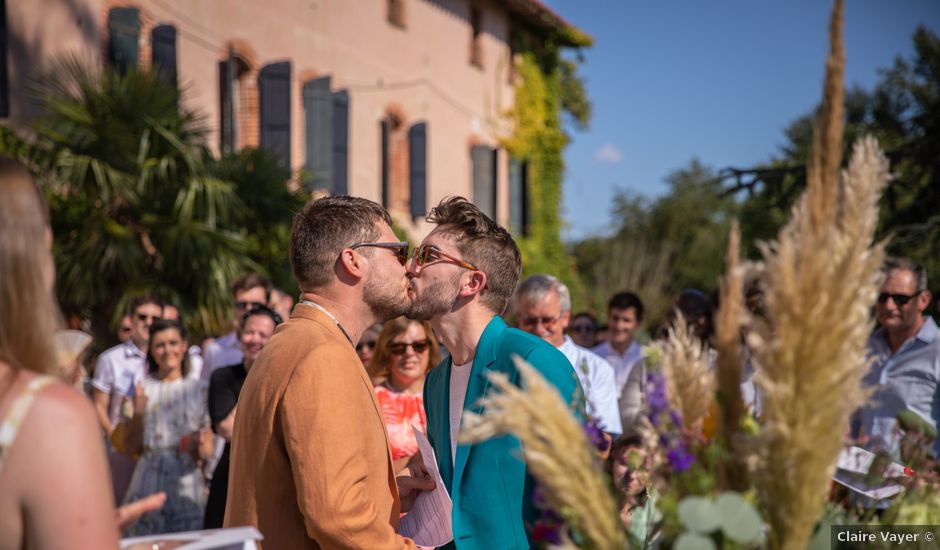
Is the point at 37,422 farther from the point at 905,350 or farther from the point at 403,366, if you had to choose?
the point at 905,350

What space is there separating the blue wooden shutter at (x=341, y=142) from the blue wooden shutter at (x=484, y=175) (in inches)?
264

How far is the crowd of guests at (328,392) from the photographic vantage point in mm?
1702

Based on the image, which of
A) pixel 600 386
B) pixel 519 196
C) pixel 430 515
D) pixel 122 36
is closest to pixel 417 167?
pixel 519 196

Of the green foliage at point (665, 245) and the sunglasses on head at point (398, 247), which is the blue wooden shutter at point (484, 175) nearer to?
the green foliage at point (665, 245)

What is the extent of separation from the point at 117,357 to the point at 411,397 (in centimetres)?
321

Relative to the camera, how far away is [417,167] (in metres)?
23.7

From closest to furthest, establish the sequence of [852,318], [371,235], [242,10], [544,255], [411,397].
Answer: [852,318]
[371,235]
[411,397]
[242,10]
[544,255]

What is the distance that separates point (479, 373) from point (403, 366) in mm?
2633

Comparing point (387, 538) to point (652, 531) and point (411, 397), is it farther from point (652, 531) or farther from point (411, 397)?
point (411, 397)

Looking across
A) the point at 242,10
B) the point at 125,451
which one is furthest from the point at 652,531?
the point at 242,10

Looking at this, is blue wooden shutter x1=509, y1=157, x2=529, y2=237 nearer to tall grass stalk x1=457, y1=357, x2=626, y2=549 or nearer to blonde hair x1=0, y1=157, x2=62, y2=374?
blonde hair x1=0, y1=157, x2=62, y2=374

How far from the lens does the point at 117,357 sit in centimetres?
806

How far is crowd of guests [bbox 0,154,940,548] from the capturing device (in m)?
1.70

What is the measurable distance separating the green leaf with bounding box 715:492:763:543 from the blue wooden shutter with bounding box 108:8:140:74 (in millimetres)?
14747
